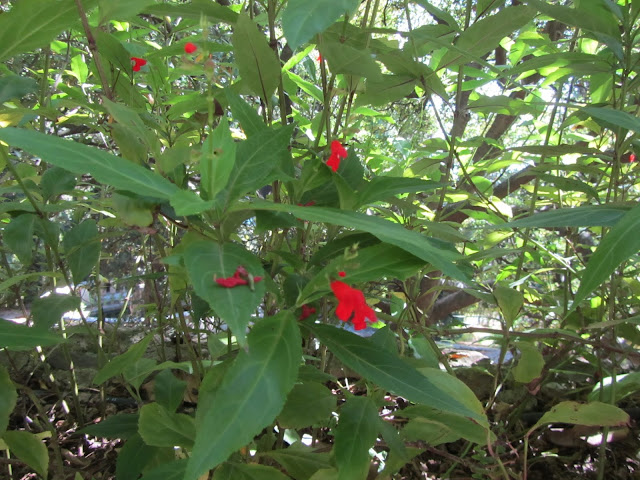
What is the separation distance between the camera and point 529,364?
2.79 feet

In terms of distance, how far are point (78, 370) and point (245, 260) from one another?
44.9 inches

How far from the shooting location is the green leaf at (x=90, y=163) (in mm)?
392

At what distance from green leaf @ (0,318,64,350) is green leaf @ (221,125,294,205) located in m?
0.27

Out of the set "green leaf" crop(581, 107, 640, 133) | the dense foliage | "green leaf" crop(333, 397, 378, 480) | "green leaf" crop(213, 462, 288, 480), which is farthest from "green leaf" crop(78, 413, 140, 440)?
"green leaf" crop(581, 107, 640, 133)

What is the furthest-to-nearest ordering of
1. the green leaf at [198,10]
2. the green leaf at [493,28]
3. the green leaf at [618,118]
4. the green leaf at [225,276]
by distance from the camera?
the green leaf at [493,28], the green leaf at [198,10], the green leaf at [618,118], the green leaf at [225,276]

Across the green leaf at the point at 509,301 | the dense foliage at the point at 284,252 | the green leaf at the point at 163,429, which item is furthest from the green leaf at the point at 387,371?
the green leaf at the point at 509,301

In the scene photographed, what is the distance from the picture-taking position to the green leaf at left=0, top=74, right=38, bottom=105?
0.72 meters

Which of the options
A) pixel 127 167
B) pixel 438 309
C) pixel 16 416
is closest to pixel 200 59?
pixel 127 167

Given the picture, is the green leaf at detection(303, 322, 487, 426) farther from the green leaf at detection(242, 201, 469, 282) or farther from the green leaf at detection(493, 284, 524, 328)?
the green leaf at detection(493, 284, 524, 328)

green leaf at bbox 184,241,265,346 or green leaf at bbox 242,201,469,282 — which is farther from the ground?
green leaf at bbox 242,201,469,282

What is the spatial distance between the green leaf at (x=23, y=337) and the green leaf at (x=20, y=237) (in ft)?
0.63

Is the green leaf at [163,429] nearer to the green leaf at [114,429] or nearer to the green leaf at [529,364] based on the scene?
the green leaf at [114,429]

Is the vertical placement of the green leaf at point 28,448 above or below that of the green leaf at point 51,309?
below

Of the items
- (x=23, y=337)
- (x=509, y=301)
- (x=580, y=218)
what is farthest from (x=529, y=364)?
(x=23, y=337)
